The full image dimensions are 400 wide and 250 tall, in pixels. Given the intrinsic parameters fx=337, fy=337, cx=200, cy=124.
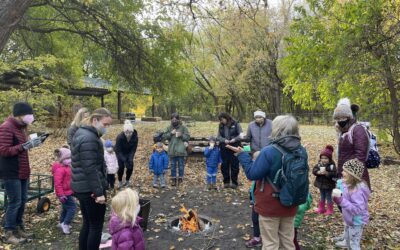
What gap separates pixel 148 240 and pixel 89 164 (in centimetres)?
181

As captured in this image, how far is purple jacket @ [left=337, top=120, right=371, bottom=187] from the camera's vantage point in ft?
13.4

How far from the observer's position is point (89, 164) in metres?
3.46

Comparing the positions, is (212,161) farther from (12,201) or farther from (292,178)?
(292,178)

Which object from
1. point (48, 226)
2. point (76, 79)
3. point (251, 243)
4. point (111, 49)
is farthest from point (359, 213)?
point (76, 79)

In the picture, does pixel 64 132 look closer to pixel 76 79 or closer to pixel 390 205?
pixel 76 79

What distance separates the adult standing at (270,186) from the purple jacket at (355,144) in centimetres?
139

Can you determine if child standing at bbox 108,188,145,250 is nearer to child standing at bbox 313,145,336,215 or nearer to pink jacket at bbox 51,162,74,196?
pink jacket at bbox 51,162,74,196

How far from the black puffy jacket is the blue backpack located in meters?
1.80

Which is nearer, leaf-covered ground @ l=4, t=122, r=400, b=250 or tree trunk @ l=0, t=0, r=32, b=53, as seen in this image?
tree trunk @ l=0, t=0, r=32, b=53

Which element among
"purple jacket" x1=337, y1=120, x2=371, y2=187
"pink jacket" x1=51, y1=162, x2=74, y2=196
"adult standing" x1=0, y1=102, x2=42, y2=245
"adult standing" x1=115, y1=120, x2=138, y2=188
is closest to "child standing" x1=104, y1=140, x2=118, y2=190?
"adult standing" x1=115, y1=120, x2=138, y2=188

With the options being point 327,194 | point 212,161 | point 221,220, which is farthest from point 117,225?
point 212,161

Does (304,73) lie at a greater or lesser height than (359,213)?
greater

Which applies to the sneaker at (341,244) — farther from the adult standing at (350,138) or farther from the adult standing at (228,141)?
the adult standing at (228,141)

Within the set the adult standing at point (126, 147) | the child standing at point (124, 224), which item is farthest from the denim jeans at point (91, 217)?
the adult standing at point (126, 147)
